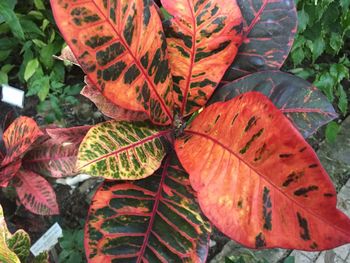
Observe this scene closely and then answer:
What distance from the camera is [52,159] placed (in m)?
1.23

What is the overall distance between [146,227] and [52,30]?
1446 millimetres

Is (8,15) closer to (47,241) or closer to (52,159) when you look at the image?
(52,159)

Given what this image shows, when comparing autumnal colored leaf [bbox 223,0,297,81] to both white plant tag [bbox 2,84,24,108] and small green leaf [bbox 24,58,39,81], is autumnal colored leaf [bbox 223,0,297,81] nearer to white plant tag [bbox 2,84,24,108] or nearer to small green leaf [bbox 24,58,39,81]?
white plant tag [bbox 2,84,24,108]

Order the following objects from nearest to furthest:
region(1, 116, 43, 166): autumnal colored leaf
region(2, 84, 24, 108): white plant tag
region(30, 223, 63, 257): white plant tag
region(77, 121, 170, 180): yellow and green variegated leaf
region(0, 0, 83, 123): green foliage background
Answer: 1. region(77, 121, 170, 180): yellow and green variegated leaf
2. region(1, 116, 43, 166): autumnal colored leaf
3. region(30, 223, 63, 257): white plant tag
4. region(2, 84, 24, 108): white plant tag
5. region(0, 0, 83, 123): green foliage background

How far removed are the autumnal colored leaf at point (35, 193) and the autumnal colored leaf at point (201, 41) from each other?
543mm

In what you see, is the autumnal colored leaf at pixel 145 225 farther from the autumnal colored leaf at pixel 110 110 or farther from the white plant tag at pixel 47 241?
the white plant tag at pixel 47 241

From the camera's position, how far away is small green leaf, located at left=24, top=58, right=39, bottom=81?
6.27 feet

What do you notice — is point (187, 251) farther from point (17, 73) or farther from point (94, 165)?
point (17, 73)

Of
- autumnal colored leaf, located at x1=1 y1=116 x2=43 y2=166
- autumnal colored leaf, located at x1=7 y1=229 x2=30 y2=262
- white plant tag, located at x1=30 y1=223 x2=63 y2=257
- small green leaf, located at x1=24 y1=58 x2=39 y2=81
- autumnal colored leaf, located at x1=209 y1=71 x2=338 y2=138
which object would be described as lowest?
white plant tag, located at x1=30 y1=223 x2=63 y2=257

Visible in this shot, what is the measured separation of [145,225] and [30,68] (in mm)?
1339

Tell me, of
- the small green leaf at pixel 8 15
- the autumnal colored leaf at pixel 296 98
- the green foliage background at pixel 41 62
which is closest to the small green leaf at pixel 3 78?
the green foliage background at pixel 41 62

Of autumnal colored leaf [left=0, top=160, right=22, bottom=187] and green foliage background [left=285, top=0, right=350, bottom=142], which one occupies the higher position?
green foliage background [left=285, top=0, right=350, bottom=142]

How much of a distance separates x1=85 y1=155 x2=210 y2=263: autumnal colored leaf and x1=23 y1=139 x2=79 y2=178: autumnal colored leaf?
386mm

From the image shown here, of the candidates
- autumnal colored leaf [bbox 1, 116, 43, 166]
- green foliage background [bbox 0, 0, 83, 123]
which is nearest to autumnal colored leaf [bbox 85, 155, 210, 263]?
autumnal colored leaf [bbox 1, 116, 43, 166]
